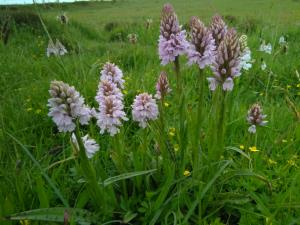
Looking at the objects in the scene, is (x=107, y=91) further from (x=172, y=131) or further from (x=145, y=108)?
(x=172, y=131)

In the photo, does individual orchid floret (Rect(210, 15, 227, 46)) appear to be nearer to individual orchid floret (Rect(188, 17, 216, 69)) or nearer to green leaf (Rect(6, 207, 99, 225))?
individual orchid floret (Rect(188, 17, 216, 69))

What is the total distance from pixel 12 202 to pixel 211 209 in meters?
1.24

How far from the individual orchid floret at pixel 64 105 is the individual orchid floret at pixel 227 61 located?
76 cm

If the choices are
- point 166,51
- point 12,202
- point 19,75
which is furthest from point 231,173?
point 19,75

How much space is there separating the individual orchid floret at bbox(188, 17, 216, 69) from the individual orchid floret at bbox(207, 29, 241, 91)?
0.19ft

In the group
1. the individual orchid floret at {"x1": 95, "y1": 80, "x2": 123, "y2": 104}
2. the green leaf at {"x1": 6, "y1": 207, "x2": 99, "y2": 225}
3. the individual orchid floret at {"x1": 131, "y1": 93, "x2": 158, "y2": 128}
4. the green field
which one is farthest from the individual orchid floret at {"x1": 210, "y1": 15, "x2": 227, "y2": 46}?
the green leaf at {"x1": 6, "y1": 207, "x2": 99, "y2": 225}

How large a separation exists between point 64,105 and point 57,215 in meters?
0.65

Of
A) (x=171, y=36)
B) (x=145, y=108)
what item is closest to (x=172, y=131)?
(x=145, y=108)

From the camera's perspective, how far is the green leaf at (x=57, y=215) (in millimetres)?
2098

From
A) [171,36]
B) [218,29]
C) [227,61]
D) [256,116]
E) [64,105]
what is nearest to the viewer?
[64,105]

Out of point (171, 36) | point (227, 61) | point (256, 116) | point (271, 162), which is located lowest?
point (271, 162)

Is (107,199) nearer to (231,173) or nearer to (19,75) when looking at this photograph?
(231,173)

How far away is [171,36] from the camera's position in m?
2.27

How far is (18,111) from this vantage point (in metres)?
3.92
